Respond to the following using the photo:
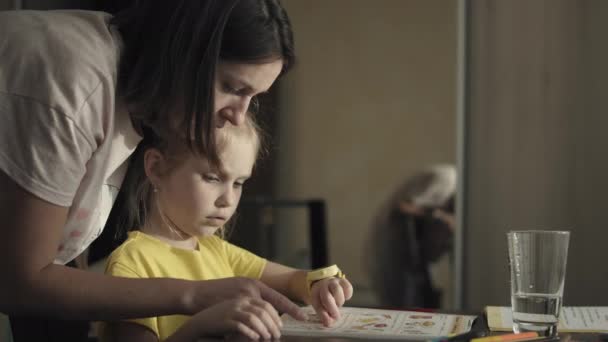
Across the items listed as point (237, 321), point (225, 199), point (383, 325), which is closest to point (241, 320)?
point (237, 321)

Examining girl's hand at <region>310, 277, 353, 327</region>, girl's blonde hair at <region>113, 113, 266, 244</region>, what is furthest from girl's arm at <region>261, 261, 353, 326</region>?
girl's blonde hair at <region>113, 113, 266, 244</region>

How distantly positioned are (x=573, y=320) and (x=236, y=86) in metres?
0.54

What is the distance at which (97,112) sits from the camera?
3.08ft

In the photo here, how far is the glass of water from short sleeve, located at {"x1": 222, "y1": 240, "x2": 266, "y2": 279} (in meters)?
0.54

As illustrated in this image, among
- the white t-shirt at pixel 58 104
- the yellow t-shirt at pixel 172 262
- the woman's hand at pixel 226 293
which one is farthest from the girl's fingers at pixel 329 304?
the white t-shirt at pixel 58 104

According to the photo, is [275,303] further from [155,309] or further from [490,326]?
[490,326]

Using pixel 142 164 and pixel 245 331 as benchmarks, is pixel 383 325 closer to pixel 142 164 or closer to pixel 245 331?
pixel 245 331

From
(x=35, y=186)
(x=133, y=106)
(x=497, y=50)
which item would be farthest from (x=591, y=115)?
(x=35, y=186)

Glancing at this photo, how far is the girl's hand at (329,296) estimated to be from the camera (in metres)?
1.00

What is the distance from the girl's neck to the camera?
1215mm

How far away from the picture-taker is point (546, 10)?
252cm

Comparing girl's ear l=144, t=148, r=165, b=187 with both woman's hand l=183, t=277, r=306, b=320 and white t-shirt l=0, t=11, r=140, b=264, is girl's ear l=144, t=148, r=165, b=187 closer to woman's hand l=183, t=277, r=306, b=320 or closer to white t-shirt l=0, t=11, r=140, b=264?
white t-shirt l=0, t=11, r=140, b=264

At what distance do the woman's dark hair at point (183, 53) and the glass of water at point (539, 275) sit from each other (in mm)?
426

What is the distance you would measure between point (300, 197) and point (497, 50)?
211 centimetres
